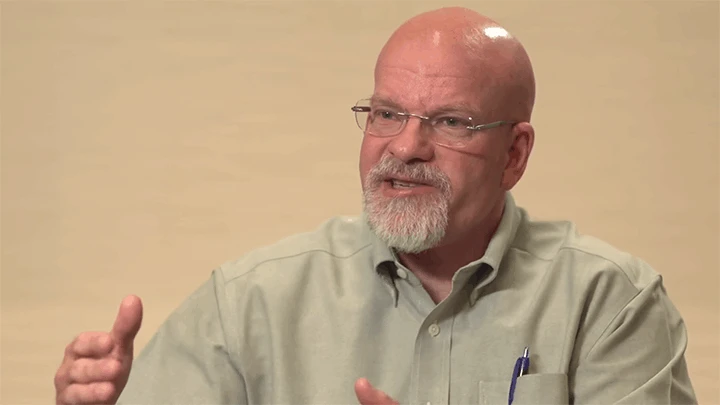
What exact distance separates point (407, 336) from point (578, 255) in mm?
379

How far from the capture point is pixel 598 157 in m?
2.94

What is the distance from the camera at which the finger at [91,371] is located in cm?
167

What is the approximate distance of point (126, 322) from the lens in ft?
5.55

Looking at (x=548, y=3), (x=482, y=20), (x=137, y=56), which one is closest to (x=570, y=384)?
(x=482, y=20)

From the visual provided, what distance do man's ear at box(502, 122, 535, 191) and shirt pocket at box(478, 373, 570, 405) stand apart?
39 centimetres

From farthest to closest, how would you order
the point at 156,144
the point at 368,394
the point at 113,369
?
1. the point at 156,144
2. the point at 113,369
3. the point at 368,394

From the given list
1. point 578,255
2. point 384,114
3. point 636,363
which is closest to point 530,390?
point 636,363

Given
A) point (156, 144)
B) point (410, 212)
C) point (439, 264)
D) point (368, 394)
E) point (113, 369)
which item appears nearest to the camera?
point (368, 394)

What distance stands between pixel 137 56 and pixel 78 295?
2.26 ft

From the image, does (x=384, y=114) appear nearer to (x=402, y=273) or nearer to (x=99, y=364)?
(x=402, y=273)

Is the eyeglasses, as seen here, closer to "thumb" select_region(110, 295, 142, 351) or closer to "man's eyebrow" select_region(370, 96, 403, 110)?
"man's eyebrow" select_region(370, 96, 403, 110)

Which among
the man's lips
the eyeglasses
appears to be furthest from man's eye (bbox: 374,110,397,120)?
the man's lips

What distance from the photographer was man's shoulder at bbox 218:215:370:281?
6.29ft

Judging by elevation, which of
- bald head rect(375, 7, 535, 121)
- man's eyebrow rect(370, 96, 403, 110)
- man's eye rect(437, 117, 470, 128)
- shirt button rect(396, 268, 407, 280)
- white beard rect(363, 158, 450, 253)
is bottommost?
shirt button rect(396, 268, 407, 280)
